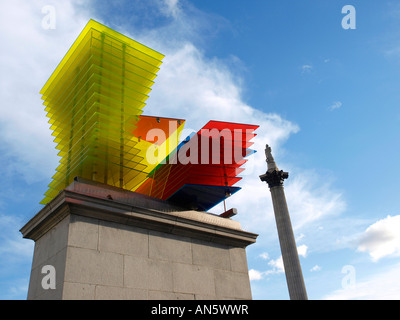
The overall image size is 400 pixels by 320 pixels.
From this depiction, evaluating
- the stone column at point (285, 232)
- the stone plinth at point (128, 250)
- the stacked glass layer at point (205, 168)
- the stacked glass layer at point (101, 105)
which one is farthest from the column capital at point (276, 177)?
the stacked glass layer at point (101, 105)

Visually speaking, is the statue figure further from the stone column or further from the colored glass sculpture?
the colored glass sculpture

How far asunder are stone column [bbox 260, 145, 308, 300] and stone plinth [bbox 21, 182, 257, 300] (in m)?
25.8

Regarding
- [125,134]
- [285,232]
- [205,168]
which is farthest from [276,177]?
[125,134]

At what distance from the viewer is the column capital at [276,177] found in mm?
39875

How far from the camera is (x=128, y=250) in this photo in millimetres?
9734

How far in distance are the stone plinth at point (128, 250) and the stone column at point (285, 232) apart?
1016 inches

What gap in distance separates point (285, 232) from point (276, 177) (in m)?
6.19

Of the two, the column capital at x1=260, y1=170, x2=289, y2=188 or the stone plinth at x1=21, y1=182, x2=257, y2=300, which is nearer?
the stone plinth at x1=21, y1=182, x2=257, y2=300

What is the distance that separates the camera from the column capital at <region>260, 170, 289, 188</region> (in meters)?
39.9

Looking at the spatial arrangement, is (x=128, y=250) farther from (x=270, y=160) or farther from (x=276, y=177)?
(x=270, y=160)

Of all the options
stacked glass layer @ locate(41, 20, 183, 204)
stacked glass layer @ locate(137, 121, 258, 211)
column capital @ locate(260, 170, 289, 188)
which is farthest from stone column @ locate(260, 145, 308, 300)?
stacked glass layer @ locate(41, 20, 183, 204)

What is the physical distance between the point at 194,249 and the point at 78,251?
3.77m

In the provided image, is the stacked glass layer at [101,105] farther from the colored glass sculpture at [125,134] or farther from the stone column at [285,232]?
the stone column at [285,232]
